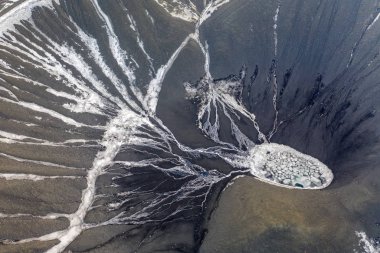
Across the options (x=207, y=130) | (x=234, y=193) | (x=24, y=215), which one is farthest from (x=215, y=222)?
(x=24, y=215)

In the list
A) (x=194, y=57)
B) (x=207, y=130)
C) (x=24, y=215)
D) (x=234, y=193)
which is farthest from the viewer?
(x=194, y=57)

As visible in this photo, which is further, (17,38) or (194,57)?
(194,57)

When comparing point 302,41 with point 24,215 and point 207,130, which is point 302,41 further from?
→ point 24,215

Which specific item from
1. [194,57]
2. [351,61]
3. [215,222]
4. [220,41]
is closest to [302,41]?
[351,61]

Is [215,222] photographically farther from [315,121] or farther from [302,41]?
[302,41]

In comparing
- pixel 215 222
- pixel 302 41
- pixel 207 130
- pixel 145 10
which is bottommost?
pixel 215 222

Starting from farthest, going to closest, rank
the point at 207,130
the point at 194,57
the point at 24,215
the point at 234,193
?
the point at 194,57, the point at 207,130, the point at 234,193, the point at 24,215

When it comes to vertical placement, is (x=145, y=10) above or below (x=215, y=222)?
above
